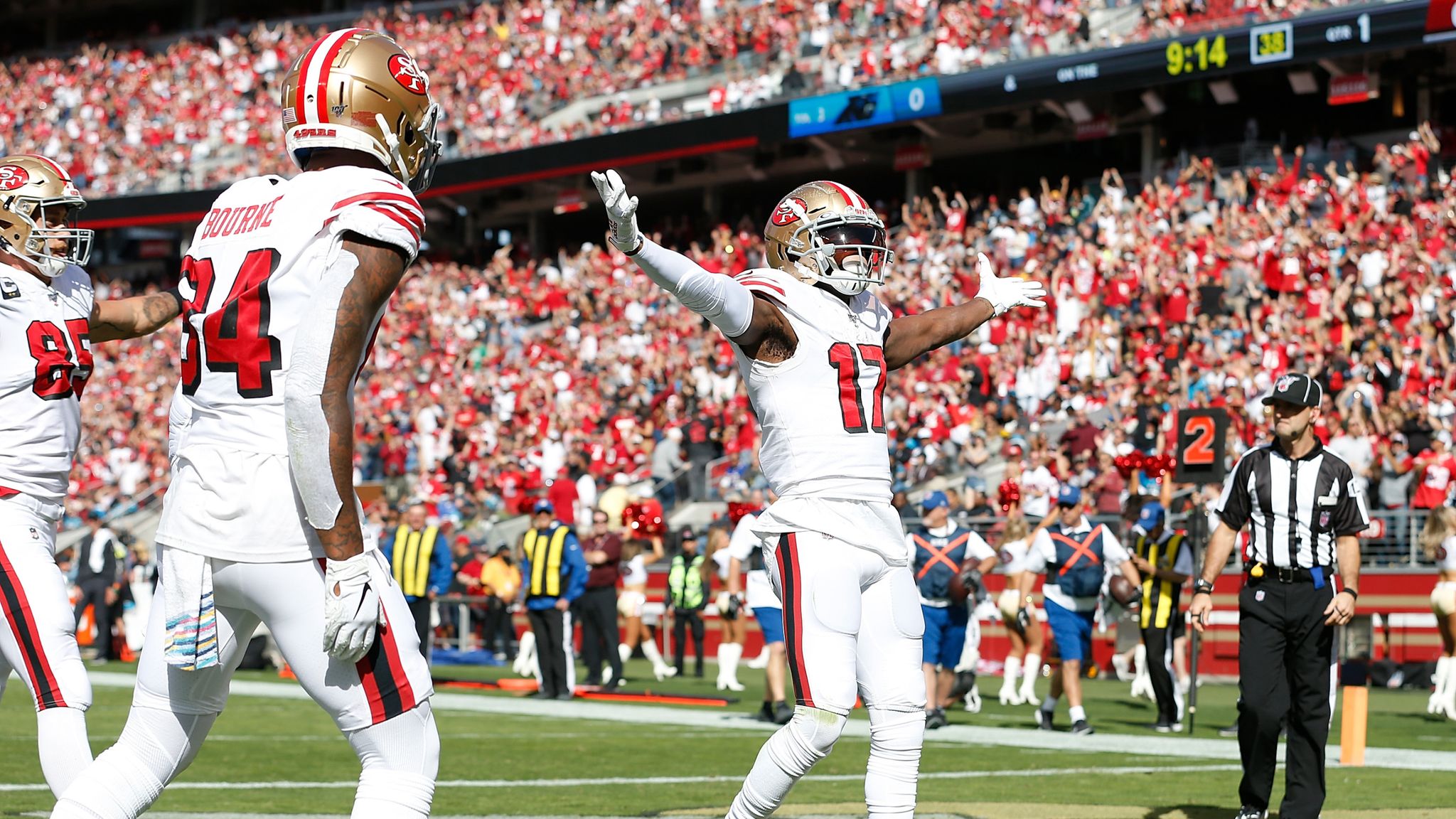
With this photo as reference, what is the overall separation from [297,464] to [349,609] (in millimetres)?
345

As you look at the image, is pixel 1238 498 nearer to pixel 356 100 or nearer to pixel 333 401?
pixel 356 100

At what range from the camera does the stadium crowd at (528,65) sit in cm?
2795

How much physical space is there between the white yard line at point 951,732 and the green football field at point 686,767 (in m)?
0.04

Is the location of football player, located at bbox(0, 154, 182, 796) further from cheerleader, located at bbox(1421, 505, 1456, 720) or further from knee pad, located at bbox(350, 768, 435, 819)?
cheerleader, located at bbox(1421, 505, 1456, 720)

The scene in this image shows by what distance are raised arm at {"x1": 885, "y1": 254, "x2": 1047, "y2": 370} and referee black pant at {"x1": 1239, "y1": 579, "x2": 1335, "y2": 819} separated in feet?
6.69

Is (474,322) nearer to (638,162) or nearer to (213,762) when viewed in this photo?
(638,162)

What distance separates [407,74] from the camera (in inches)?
168

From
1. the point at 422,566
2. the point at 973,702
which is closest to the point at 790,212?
the point at 973,702


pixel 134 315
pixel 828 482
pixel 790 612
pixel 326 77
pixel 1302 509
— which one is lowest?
pixel 790 612

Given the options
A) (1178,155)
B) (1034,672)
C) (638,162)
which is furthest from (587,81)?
(1034,672)

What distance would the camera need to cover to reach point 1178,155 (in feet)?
85.8

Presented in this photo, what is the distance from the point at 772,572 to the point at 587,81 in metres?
29.4

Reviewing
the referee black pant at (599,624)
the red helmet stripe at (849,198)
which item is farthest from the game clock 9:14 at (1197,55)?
the red helmet stripe at (849,198)

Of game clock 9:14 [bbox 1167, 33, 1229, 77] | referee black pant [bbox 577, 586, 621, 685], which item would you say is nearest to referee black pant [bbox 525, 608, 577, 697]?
referee black pant [bbox 577, 586, 621, 685]
